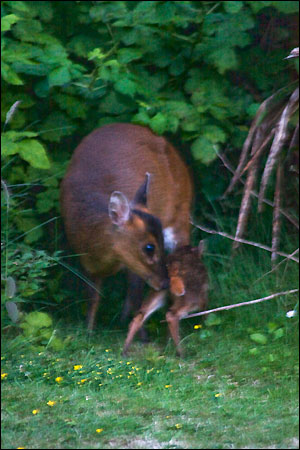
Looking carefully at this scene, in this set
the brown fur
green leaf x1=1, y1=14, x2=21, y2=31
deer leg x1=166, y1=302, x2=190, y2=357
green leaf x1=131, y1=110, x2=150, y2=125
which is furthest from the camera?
green leaf x1=131, y1=110, x2=150, y2=125

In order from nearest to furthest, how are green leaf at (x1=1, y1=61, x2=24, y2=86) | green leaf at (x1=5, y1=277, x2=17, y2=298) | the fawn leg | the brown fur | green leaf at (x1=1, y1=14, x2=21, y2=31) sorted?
green leaf at (x1=5, y1=277, x2=17, y2=298) → green leaf at (x1=1, y1=14, x2=21, y2=31) → green leaf at (x1=1, y1=61, x2=24, y2=86) → the brown fur → the fawn leg

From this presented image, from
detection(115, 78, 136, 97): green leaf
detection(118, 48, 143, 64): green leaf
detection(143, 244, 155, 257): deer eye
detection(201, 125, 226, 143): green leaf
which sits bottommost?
detection(143, 244, 155, 257): deer eye

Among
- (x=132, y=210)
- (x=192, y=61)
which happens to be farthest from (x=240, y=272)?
(x=192, y=61)

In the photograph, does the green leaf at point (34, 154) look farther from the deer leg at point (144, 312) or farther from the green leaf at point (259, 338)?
the green leaf at point (259, 338)

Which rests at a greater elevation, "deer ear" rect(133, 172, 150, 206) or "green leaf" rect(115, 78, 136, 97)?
"green leaf" rect(115, 78, 136, 97)

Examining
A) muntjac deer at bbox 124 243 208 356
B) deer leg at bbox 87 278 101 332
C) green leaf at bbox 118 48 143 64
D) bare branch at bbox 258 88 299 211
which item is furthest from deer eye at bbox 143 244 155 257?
green leaf at bbox 118 48 143 64

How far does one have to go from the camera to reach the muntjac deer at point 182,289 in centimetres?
629

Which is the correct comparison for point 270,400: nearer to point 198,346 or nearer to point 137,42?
point 198,346

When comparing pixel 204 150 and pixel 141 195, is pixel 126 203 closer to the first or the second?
pixel 141 195

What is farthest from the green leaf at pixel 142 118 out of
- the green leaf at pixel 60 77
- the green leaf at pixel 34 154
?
the green leaf at pixel 34 154

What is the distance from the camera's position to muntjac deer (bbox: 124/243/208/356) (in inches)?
248

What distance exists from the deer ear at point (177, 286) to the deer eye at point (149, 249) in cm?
27

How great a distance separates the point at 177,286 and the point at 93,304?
832 millimetres

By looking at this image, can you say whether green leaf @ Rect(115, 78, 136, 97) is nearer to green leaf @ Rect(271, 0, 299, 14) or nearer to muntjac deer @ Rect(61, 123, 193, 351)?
muntjac deer @ Rect(61, 123, 193, 351)
